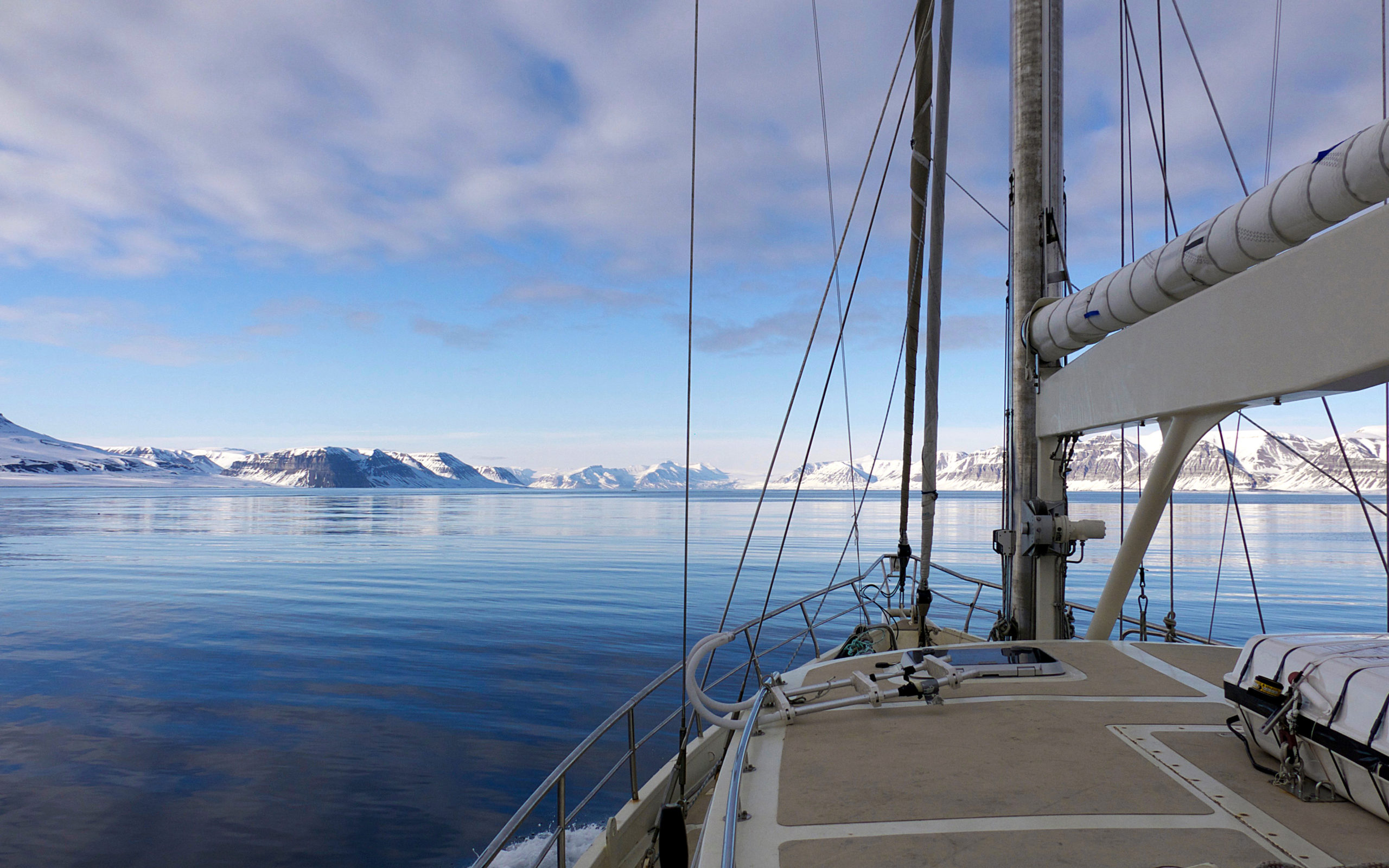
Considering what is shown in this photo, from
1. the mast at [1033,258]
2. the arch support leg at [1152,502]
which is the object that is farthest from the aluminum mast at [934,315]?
the arch support leg at [1152,502]

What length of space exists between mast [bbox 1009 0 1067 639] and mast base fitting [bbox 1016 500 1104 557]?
0.11ft

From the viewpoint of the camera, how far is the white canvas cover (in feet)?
8.36

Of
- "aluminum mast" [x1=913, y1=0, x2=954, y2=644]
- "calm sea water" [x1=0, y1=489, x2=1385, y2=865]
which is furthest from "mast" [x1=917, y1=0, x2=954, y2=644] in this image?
"calm sea water" [x1=0, y1=489, x2=1385, y2=865]

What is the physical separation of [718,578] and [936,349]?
57.7 feet

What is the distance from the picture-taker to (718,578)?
1009 inches

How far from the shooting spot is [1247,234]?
3807 millimetres

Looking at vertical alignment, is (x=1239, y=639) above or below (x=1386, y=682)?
below

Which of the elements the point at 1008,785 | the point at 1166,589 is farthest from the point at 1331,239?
the point at 1166,589

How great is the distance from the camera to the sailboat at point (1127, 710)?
257 centimetres

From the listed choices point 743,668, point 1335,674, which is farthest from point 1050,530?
Answer: point 743,668

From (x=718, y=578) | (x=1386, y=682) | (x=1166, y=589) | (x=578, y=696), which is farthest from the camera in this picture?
(x=718, y=578)

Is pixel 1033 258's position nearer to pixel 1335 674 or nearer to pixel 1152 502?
pixel 1152 502

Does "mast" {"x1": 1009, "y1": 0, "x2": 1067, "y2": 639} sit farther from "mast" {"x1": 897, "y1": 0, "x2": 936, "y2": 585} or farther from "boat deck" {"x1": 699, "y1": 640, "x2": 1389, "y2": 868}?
"boat deck" {"x1": 699, "y1": 640, "x2": 1389, "y2": 868}

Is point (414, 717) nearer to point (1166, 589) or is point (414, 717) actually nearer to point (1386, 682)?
point (1386, 682)
